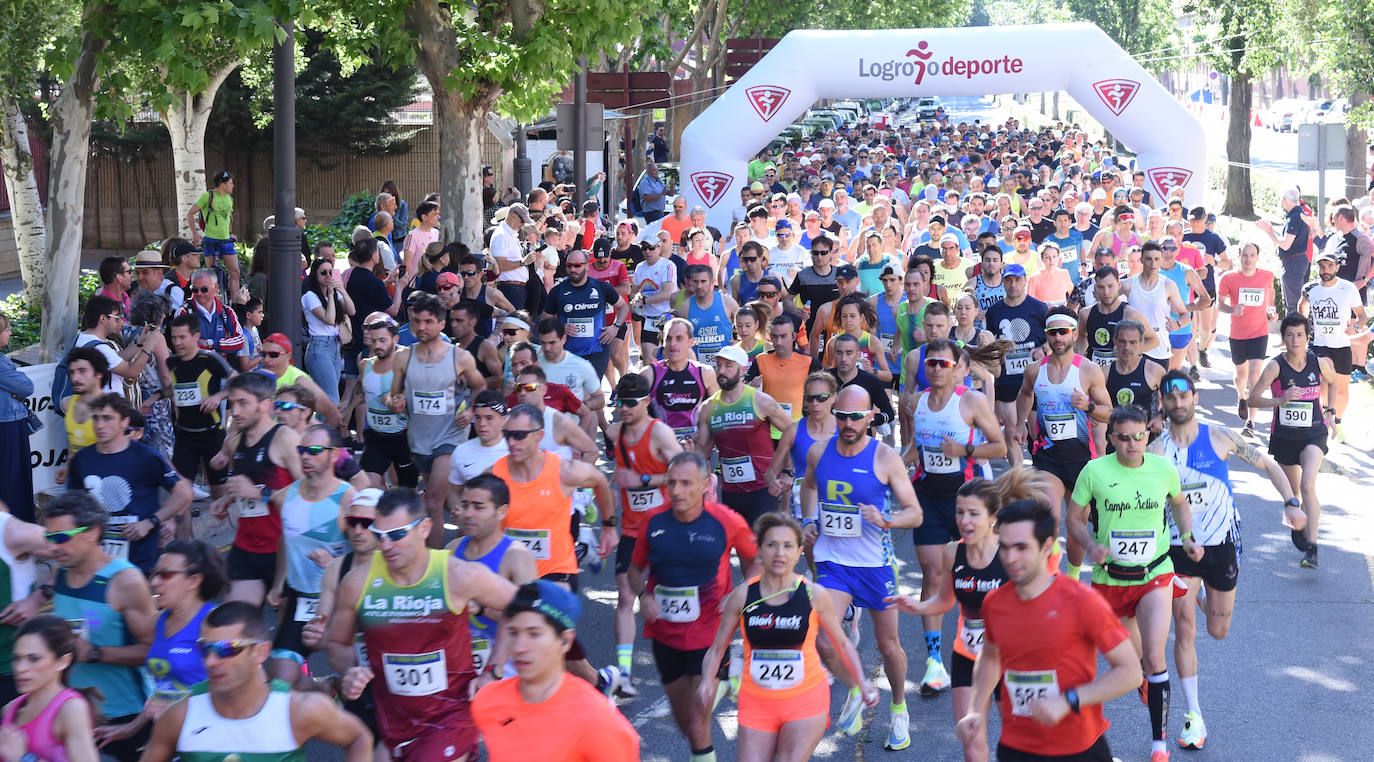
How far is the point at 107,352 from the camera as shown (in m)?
9.01

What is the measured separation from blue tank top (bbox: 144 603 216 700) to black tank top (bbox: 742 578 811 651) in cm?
195

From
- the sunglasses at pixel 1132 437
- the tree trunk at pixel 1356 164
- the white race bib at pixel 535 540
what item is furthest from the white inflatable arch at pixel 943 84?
the white race bib at pixel 535 540

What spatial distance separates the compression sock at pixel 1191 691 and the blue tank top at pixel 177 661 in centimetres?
428

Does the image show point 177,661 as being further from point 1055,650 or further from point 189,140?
point 189,140

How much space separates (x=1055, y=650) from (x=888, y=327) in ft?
22.4

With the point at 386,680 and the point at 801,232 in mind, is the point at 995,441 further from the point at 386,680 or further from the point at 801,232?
the point at 801,232

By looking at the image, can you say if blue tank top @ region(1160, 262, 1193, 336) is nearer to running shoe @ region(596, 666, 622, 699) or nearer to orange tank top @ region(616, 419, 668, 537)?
orange tank top @ region(616, 419, 668, 537)

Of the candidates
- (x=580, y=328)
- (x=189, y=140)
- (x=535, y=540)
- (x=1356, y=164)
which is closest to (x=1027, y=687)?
(x=535, y=540)

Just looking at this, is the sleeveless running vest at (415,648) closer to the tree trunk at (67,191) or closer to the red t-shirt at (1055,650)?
the red t-shirt at (1055,650)

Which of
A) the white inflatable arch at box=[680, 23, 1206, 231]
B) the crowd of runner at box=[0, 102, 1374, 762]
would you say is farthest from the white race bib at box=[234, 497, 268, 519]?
the white inflatable arch at box=[680, 23, 1206, 231]

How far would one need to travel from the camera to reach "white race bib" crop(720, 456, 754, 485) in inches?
332

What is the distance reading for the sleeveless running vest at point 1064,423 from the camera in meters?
9.03

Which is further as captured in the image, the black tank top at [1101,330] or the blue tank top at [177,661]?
the black tank top at [1101,330]

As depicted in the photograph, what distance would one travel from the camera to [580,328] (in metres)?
12.1
